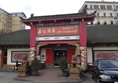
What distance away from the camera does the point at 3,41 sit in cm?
2603

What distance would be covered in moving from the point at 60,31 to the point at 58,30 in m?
0.25

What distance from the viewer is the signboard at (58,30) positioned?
832 inches

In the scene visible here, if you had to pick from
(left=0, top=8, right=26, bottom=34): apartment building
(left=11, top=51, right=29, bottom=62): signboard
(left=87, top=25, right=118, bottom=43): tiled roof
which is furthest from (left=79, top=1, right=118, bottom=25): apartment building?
(left=11, top=51, right=29, bottom=62): signboard

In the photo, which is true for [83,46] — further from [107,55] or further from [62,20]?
[107,55]

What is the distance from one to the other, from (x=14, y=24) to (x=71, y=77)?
93965 mm

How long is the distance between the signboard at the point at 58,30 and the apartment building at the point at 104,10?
54.6m

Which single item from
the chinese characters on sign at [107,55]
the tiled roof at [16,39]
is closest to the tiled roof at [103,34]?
the chinese characters on sign at [107,55]

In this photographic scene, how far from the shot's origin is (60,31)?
70.6 feet

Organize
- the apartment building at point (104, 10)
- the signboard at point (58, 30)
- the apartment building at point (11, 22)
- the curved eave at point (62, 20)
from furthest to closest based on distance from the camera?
the apartment building at point (11, 22)
the apartment building at point (104, 10)
the signboard at point (58, 30)
the curved eave at point (62, 20)

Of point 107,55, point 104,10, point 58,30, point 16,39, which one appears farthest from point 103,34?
point 104,10

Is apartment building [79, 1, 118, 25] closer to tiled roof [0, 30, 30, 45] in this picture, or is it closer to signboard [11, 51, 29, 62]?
tiled roof [0, 30, 30, 45]

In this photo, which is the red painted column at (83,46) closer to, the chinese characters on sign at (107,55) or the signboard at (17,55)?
the chinese characters on sign at (107,55)

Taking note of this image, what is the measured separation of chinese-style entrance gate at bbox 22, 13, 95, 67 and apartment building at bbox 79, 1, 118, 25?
54417mm

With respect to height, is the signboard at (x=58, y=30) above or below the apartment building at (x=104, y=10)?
below
